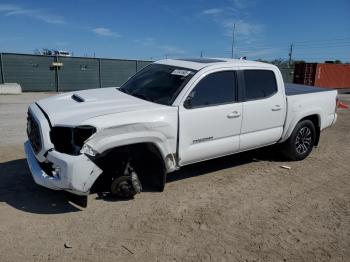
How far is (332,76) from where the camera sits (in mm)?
32062

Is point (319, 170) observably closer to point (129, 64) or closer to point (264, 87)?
point (264, 87)

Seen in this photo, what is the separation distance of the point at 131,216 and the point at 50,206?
3.47ft

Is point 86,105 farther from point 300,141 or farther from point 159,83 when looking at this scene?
point 300,141

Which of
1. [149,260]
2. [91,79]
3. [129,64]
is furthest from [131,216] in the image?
[129,64]

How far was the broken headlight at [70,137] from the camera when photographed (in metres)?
3.93

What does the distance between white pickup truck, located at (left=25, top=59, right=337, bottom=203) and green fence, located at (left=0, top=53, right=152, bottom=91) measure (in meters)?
17.9

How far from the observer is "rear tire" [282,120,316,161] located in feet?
21.2

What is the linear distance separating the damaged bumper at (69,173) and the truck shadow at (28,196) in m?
0.47

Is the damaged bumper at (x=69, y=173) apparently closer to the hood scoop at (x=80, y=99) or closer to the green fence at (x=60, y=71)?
the hood scoop at (x=80, y=99)

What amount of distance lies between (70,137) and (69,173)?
1.35 feet

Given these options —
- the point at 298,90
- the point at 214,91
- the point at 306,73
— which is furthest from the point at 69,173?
the point at 306,73

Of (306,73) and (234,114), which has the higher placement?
(306,73)

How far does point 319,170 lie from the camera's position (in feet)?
20.3

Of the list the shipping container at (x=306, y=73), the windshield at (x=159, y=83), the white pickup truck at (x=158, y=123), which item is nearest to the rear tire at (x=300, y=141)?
the white pickup truck at (x=158, y=123)
